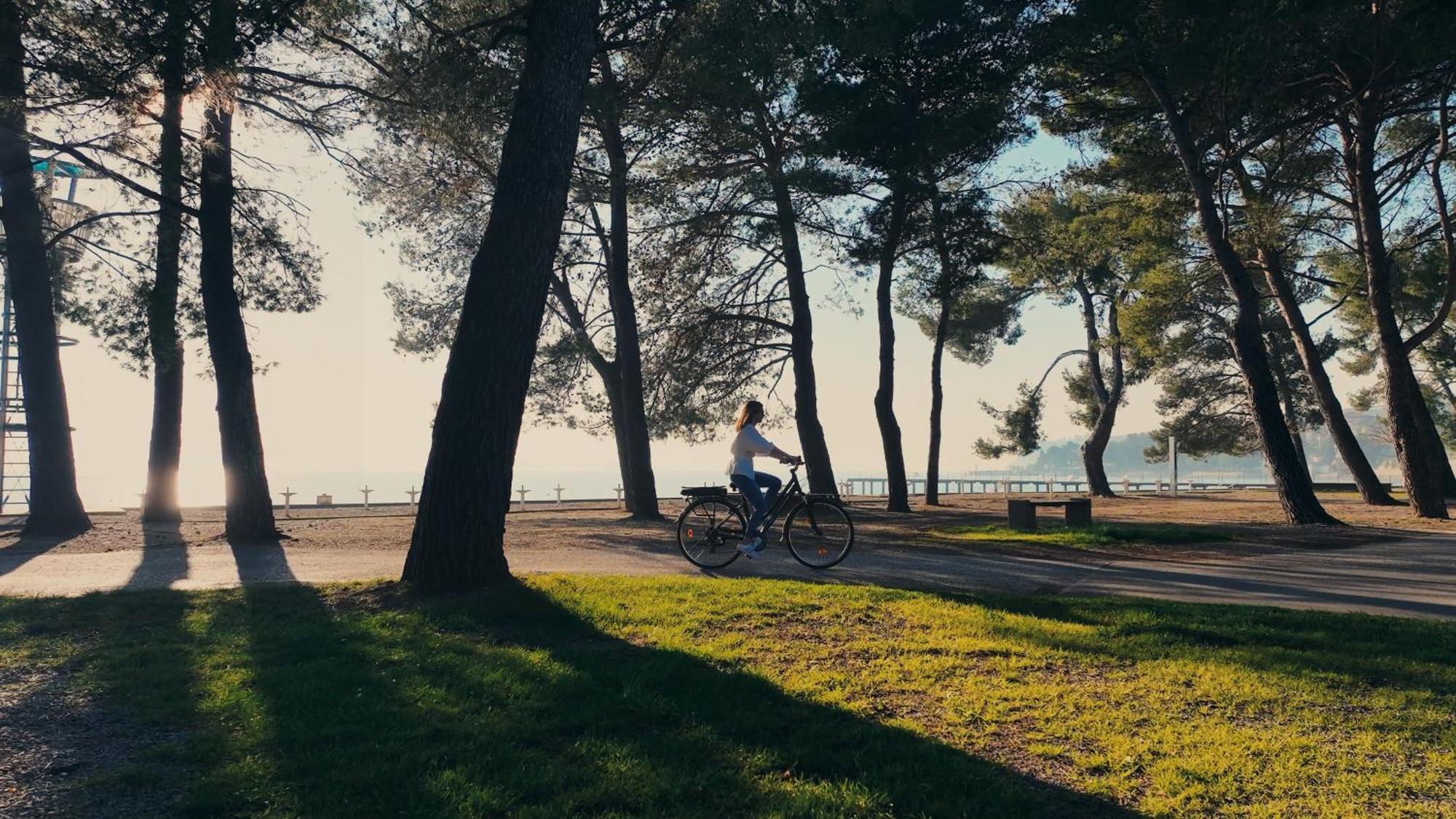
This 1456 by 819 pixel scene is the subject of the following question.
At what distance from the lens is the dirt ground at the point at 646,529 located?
12633 mm

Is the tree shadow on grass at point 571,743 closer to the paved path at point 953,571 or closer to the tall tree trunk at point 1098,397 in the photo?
the paved path at point 953,571

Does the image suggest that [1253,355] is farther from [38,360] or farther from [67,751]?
[38,360]

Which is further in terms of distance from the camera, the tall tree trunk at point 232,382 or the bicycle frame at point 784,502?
the tall tree trunk at point 232,382

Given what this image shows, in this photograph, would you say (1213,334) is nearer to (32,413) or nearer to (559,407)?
(559,407)

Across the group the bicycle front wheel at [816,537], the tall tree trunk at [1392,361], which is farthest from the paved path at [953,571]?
the tall tree trunk at [1392,361]

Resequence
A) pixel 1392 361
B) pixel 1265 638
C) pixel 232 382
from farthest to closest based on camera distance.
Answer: pixel 1392 361, pixel 232 382, pixel 1265 638

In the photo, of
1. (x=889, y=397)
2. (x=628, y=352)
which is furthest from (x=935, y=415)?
(x=628, y=352)

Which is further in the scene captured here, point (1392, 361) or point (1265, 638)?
point (1392, 361)

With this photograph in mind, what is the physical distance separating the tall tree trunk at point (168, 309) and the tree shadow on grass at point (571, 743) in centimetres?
744

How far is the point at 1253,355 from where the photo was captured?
1529 cm

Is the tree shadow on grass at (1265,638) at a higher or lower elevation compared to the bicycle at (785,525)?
lower

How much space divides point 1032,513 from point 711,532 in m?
6.63

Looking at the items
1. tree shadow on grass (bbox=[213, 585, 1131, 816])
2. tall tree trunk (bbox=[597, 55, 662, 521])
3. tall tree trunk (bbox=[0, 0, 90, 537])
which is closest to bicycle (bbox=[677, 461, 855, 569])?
tree shadow on grass (bbox=[213, 585, 1131, 816])

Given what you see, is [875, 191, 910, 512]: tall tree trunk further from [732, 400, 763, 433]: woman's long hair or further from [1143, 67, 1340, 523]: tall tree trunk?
[732, 400, 763, 433]: woman's long hair
